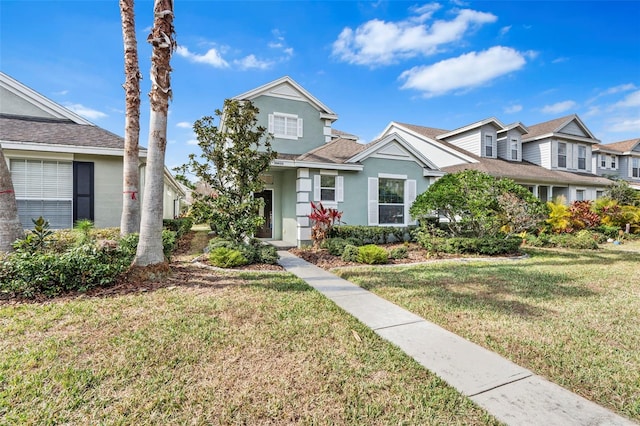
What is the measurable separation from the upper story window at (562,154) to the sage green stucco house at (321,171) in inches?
532

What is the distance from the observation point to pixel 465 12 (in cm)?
1062

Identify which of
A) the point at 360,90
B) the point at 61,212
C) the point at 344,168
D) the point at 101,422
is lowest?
the point at 101,422

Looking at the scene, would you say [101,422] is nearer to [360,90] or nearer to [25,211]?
[25,211]

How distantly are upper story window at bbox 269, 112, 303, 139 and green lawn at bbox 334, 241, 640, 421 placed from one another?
28.1 feet

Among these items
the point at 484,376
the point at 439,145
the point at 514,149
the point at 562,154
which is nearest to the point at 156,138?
the point at 484,376

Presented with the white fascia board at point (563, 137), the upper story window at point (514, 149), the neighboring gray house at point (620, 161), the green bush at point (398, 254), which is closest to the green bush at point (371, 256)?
the green bush at point (398, 254)

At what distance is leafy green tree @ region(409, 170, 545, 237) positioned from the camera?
10.2m

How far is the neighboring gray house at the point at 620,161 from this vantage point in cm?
2455

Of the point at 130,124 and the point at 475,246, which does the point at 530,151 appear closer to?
the point at 475,246

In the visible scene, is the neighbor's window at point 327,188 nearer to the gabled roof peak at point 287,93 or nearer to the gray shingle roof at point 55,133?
the gabled roof peak at point 287,93

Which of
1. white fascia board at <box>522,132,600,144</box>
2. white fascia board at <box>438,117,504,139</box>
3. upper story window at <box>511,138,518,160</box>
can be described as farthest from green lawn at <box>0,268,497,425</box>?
white fascia board at <box>522,132,600,144</box>

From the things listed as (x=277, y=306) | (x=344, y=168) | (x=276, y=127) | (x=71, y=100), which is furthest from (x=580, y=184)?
(x=71, y=100)

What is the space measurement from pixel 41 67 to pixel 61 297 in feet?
34.3

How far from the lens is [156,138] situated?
6.05 m
